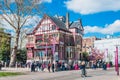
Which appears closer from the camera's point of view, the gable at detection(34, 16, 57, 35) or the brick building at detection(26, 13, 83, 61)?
the brick building at detection(26, 13, 83, 61)

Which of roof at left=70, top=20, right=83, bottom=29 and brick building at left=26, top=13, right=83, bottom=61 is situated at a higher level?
roof at left=70, top=20, right=83, bottom=29

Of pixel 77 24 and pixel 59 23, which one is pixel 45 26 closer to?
pixel 59 23

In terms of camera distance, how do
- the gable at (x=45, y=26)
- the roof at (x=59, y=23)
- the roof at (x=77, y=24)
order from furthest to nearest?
1. the roof at (x=77, y=24)
2. the roof at (x=59, y=23)
3. the gable at (x=45, y=26)

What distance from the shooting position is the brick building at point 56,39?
69500mm

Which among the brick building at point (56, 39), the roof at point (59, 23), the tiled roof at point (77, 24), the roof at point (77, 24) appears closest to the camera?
the brick building at point (56, 39)

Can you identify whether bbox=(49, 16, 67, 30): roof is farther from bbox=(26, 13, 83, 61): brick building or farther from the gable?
the gable

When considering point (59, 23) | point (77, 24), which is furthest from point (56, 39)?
point (77, 24)

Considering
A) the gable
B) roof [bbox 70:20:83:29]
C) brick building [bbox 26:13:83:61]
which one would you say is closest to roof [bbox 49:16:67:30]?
brick building [bbox 26:13:83:61]

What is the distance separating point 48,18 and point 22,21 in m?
22.1

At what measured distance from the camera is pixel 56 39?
6925 cm

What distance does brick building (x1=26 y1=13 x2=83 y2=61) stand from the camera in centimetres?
6950

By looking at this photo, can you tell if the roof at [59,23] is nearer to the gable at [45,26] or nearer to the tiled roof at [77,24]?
the gable at [45,26]

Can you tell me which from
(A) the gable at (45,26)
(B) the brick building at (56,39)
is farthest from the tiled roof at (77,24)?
(A) the gable at (45,26)

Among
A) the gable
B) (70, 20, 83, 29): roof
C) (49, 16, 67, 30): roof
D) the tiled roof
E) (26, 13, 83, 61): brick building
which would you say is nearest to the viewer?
(26, 13, 83, 61): brick building
